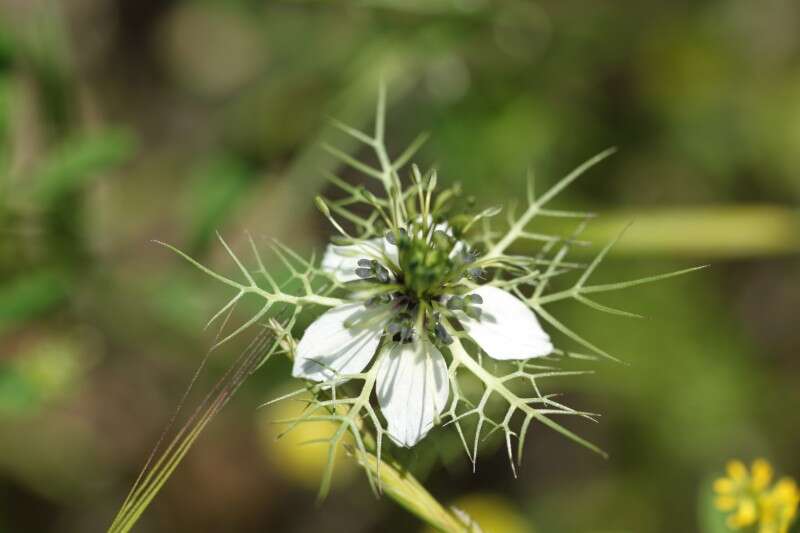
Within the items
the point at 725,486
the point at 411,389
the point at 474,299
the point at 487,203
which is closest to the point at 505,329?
the point at 474,299

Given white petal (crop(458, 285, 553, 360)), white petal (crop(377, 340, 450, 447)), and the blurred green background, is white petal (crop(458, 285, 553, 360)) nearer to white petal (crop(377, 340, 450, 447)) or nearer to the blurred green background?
white petal (crop(377, 340, 450, 447))

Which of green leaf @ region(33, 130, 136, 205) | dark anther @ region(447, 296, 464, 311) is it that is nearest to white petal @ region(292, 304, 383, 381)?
dark anther @ region(447, 296, 464, 311)

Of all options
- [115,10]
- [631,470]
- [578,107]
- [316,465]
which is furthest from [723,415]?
[115,10]

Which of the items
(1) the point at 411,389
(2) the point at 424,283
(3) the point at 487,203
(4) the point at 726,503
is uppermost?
(2) the point at 424,283

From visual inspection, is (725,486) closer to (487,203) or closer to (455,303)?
(455,303)

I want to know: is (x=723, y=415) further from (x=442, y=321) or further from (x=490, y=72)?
(x=442, y=321)
